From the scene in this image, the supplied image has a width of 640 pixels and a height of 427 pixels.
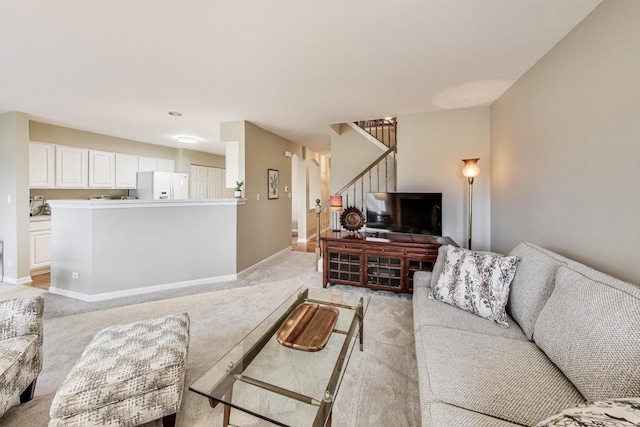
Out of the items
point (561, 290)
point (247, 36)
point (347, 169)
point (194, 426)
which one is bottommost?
point (194, 426)

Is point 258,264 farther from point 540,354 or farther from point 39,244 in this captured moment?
point 540,354

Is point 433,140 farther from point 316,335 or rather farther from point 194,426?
point 194,426

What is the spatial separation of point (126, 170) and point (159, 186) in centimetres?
70

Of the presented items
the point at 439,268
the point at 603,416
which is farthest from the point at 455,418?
the point at 439,268

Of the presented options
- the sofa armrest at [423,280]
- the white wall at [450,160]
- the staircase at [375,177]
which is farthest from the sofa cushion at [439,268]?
Result: the staircase at [375,177]

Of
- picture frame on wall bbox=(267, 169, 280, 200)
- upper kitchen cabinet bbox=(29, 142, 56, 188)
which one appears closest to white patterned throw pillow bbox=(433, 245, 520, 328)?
picture frame on wall bbox=(267, 169, 280, 200)

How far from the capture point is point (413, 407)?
153 centimetres

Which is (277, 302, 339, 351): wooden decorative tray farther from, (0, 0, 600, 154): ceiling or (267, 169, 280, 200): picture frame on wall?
(267, 169, 280, 200): picture frame on wall

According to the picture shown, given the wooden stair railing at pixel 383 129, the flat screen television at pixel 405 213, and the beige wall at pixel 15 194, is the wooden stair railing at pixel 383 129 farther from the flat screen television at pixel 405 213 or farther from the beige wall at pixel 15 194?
the beige wall at pixel 15 194

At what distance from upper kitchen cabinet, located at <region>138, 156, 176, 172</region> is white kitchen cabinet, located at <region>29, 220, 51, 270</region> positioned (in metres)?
1.97

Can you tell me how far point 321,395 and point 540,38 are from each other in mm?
2858

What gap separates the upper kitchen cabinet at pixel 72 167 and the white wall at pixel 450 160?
5565mm

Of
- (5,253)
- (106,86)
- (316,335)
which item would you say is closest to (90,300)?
(5,253)

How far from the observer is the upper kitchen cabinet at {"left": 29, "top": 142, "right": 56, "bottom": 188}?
4.09 m
